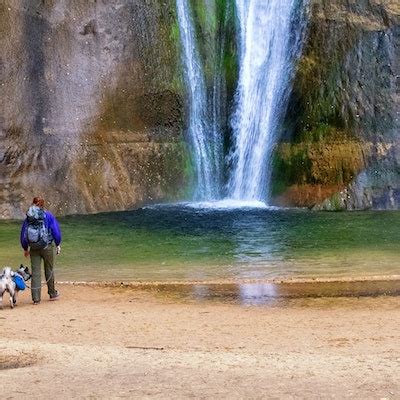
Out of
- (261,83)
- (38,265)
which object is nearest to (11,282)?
(38,265)

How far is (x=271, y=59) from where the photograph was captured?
104 ft

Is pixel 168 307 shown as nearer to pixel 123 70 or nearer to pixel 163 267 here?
pixel 163 267

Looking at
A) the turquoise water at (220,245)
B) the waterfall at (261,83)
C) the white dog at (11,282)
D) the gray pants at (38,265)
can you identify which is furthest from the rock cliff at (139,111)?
the white dog at (11,282)

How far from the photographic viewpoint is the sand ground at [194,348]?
8.46 meters

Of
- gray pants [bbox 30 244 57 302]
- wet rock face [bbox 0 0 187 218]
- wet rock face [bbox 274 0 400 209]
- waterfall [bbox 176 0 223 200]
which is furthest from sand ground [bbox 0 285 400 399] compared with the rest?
waterfall [bbox 176 0 223 200]

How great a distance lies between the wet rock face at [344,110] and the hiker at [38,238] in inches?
611

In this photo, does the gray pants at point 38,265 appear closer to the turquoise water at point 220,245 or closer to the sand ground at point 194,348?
the sand ground at point 194,348

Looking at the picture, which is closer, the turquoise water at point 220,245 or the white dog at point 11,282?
the white dog at point 11,282

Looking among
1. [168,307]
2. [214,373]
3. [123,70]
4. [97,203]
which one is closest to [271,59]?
[123,70]

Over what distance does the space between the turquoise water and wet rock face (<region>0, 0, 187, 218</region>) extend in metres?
1.84

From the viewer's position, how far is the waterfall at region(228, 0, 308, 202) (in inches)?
1211

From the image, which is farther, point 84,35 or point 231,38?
point 231,38

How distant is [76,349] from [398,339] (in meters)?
3.66

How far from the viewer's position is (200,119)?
32.1 metres
